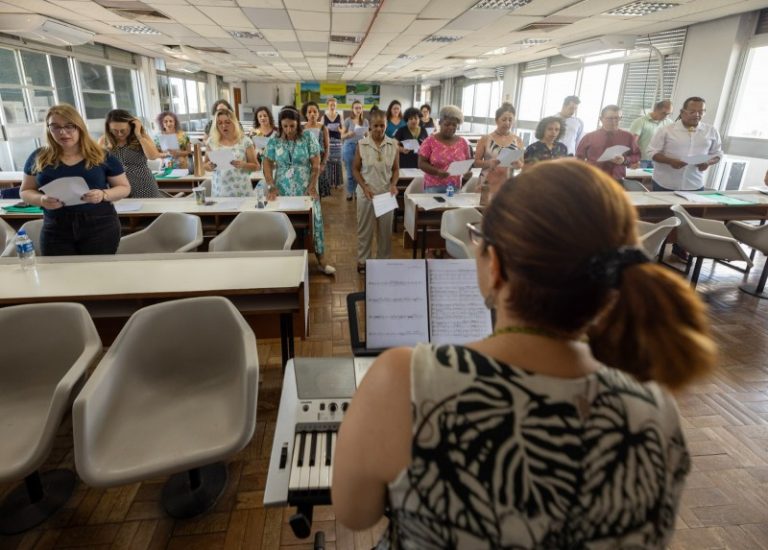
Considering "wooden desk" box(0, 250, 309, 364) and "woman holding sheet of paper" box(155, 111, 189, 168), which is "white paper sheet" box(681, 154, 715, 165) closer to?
"wooden desk" box(0, 250, 309, 364)

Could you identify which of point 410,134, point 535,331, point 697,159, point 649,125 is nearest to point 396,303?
point 535,331

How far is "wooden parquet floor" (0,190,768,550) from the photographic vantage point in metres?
1.76

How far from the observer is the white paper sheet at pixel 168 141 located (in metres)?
5.64

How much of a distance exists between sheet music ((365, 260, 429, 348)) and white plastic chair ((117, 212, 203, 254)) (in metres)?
2.11

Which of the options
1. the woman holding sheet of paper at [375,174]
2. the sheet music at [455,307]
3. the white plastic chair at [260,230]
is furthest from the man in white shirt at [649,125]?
the sheet music at [455,307]

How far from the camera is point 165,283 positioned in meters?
2.15

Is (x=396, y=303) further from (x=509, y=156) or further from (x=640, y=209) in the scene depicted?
(x=640, y=209)

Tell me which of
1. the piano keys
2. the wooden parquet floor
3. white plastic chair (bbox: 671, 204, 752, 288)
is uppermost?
the piano keys

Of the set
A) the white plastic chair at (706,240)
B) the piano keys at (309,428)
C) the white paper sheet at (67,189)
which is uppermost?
the white paper sheet at (67,189)

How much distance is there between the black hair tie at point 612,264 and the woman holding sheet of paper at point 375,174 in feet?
10.9

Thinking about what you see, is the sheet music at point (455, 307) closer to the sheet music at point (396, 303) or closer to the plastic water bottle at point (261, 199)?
the sheet music at point (396, 303)

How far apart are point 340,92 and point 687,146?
1730 centimetres

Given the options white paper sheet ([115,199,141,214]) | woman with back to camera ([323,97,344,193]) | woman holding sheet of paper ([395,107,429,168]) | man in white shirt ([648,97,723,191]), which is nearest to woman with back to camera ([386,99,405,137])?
woman holding sheet of paper ([395,107,429,168])

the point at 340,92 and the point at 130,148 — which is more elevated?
the point at 340,92
